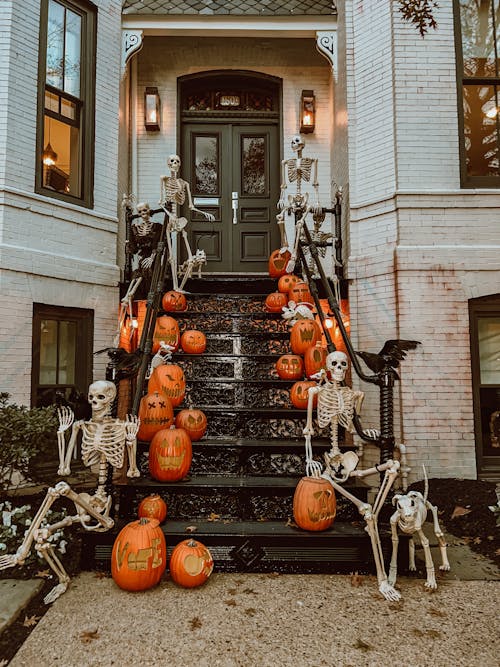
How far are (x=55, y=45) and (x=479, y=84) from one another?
527cm

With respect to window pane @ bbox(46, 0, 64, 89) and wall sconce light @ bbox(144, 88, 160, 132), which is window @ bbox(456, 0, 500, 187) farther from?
window pane @ bbox(46, 0, 64, 89)

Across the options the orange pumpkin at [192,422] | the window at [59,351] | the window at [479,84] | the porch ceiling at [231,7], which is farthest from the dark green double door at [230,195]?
the orange pumpkin at [192,422]

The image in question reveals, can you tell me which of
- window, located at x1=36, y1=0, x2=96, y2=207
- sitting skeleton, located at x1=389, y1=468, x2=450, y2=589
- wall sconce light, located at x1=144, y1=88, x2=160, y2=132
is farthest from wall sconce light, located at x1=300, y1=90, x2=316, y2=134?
sitting skeleton, located at x1=389, y1=468, x2=450, y2=589

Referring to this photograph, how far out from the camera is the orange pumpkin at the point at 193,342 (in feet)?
17.0

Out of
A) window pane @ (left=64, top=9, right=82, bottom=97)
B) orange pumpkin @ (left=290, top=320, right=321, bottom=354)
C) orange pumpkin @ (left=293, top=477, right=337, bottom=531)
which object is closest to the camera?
→ orange pumpkin @ (left=293, top=477, right=337, bottom=531)

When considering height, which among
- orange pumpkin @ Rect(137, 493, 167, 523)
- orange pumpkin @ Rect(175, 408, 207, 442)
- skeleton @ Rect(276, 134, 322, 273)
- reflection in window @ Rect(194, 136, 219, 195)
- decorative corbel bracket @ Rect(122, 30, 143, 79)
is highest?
decorative corbel bracket @ Rect(122, 30, 143, 79)

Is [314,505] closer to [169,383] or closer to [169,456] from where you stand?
[169,456]

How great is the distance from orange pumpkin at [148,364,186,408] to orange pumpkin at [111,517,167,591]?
1.55 meters

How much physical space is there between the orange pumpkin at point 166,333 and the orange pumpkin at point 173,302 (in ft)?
1.29

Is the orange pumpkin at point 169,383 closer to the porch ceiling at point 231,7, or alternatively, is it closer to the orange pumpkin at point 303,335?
the orange pumpkin at point 303,335

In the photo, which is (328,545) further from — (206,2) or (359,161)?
(206,2)

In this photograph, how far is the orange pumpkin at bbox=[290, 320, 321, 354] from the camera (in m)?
4.94

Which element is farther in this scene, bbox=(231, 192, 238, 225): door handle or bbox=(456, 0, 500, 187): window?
bbox=(231, 192, 238, 225): door handle

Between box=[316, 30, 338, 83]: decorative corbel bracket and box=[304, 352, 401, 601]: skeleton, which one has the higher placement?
box=[316, 30, 338, 83]: decorative corbel bracket
